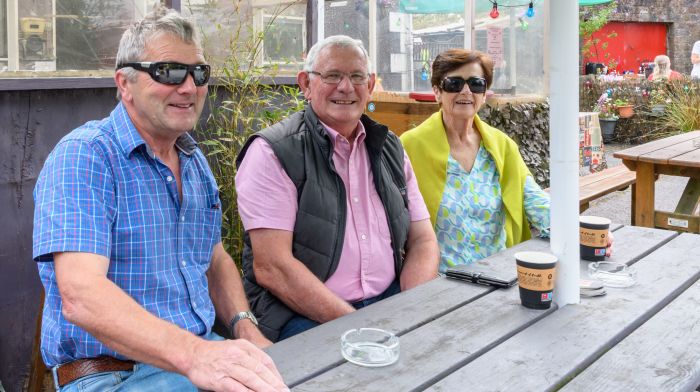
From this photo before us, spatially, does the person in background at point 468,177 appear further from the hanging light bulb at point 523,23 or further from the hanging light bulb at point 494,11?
the hanging light bulb at point 523,23

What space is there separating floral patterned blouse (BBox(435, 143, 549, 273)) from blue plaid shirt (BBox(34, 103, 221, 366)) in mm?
1206

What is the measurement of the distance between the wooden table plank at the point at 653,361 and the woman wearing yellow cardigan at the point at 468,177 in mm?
1129

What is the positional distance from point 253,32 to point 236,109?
54cm

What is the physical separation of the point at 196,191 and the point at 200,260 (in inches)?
8.0

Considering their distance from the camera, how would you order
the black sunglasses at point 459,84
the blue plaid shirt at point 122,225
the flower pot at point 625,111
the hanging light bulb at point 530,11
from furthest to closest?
the flower pot at point 625,111 < the hanging light bulb at point 530,11 < the black sunglasses at point 459,84 < the blue plaid shirt at point 122,225

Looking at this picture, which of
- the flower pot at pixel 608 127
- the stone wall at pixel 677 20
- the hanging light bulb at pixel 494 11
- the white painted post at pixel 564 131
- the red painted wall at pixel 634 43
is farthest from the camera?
the red painted wall at pixel 634 43

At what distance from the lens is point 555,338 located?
1779 mm

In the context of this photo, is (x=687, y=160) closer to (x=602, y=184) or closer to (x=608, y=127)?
(x=602, y=184)

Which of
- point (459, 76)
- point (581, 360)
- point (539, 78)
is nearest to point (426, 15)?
point (539, 78)

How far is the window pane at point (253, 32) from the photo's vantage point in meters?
4.04

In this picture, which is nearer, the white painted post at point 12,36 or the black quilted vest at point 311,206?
the black quilted vest at point 311,206

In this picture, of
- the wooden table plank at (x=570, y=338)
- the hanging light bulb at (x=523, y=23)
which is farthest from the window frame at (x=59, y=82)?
the hanging light bulb at (x=523, y=23)

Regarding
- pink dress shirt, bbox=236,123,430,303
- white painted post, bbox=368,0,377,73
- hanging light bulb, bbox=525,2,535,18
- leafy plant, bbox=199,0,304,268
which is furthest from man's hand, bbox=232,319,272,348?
white painted post, bbox=368,0,377,73

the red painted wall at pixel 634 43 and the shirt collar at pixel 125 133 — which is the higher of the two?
the red painted wall at pixel 634 43
